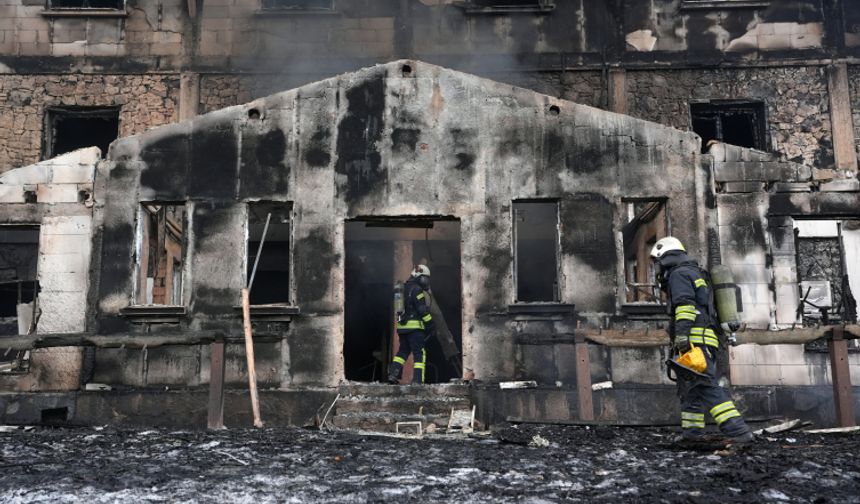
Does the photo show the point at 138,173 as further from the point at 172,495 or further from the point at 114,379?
the point at 172,495

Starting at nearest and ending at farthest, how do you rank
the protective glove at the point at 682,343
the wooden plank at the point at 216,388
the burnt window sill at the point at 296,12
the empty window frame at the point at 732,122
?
1. the protective glove at the point at 682,343
2. the wooden plank at the point at 216,388
3. the empty window frame at the point at 732,122
4. the burnt window sill at the point at 296,12

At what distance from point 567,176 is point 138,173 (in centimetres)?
604

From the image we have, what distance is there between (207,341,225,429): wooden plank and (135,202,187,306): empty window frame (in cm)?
225

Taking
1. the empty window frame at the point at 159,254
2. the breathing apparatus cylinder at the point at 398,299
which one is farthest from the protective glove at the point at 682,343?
the empty window frame at the point at 159,254

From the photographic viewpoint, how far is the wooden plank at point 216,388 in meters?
10.6

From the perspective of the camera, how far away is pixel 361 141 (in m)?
13.1

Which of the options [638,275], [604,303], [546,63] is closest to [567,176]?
[604,303]

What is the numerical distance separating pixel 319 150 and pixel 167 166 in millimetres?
2150

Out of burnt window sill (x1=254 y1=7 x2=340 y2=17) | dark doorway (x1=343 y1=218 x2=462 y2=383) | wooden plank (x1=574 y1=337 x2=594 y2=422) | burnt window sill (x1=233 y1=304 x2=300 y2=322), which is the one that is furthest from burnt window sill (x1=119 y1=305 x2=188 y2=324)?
burnt window sill (x1=254 y1=7 x2=340 y2=17)

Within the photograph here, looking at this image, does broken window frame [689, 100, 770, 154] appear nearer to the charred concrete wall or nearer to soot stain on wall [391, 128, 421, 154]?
the charred concrete wall

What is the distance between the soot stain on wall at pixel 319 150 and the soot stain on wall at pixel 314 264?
986mm

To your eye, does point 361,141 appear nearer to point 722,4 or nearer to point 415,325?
point 415,325

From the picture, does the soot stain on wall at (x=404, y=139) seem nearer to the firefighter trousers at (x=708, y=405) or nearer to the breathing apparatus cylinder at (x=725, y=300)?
the breathing apparatus cylinder at (x=725, y=300)

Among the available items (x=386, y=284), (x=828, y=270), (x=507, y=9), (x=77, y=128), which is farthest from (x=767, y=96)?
(x=77, y=128)
